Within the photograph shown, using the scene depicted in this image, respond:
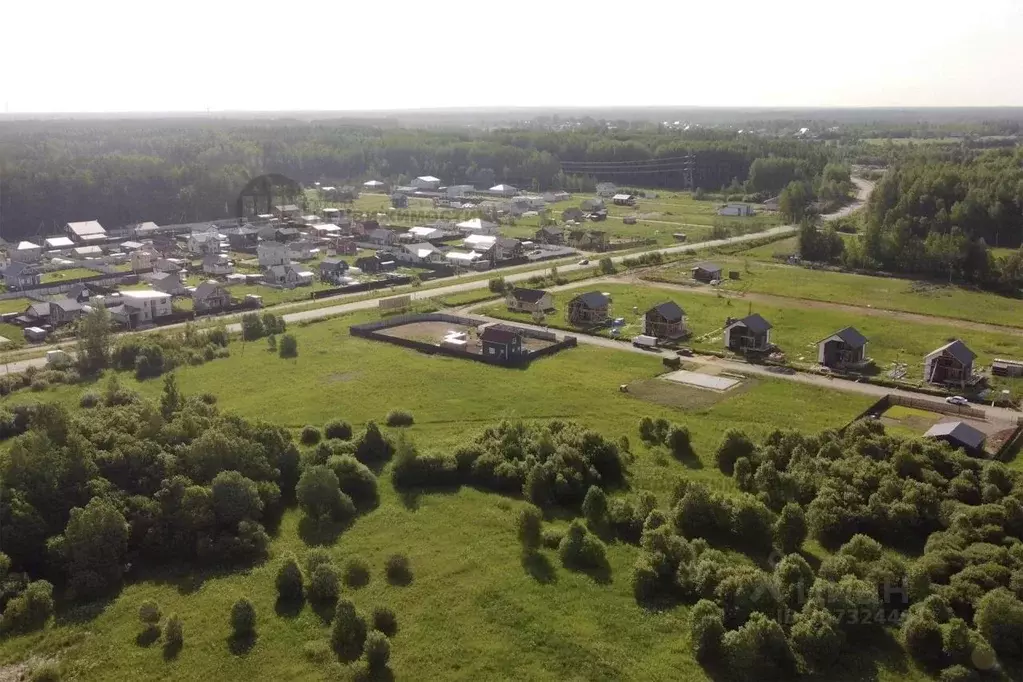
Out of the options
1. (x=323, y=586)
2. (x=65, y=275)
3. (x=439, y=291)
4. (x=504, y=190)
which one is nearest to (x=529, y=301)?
(x=439, y=291)

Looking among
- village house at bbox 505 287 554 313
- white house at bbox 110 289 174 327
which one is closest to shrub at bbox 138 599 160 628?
white house at bbox 110 289 174 327

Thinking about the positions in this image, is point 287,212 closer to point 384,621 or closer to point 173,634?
point 173,634

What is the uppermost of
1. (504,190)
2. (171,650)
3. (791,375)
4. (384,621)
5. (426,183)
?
(426,183)

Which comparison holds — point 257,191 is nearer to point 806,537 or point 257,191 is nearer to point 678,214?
point 678,214

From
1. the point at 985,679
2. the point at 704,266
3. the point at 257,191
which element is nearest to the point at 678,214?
the point at 704,266

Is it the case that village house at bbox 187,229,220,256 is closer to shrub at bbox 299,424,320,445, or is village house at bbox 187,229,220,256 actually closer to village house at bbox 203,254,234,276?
village house at bbox 203,254,234,276
